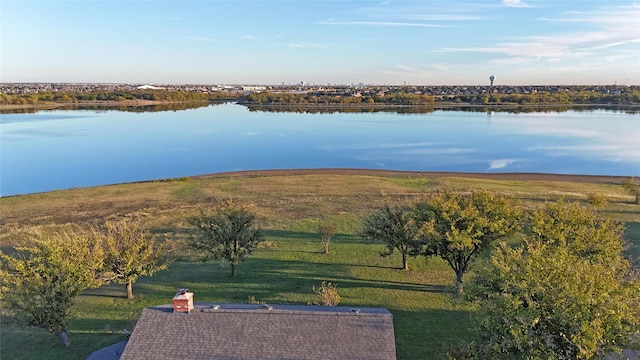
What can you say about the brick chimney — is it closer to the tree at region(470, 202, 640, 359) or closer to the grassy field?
the grassy field

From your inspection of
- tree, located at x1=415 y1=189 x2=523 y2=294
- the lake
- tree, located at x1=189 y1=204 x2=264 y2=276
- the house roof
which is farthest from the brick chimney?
the lake

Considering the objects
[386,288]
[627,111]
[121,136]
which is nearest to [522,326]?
[386,288]

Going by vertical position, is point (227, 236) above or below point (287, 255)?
above

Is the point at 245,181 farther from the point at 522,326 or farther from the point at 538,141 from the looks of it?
the point at 538,141

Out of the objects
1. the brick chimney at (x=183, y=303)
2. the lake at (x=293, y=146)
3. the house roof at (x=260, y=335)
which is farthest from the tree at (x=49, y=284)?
the lake at (x=293, y=146)

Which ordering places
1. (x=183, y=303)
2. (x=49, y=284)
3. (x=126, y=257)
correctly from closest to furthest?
(x=183, y=303), (x=49, y=284), (x=126, y=257)

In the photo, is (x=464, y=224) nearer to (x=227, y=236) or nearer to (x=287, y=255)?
(x=287, y=255)

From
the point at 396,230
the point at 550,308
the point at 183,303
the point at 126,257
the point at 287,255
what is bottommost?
the point at 287,255

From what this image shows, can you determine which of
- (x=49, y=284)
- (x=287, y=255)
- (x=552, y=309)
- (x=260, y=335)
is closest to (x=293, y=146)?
(x=287, y=255)
